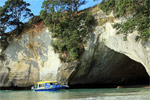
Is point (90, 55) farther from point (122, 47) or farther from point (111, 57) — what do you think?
point (122, 47)

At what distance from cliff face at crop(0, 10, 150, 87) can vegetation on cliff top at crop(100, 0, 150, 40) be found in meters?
1.09

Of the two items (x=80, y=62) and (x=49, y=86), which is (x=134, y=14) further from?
(x=49, y=86)

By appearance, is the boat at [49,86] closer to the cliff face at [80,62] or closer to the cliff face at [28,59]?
the cliff face at [80,62]

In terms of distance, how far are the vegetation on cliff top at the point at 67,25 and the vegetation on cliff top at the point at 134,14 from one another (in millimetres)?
5085

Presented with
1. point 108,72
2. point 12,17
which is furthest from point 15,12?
point 108,72

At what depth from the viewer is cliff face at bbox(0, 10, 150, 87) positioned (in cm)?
2264

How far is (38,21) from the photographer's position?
3128cm

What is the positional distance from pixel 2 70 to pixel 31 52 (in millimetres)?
5580

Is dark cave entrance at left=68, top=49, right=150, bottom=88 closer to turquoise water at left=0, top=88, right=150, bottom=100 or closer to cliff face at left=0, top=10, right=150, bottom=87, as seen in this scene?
cliff face at left=0, top=10, right=150, bottom=87

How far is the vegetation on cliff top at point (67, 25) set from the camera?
2406 centimetres

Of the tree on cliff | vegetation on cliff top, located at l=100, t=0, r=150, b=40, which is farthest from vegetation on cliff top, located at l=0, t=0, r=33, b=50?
vegetation on cliff top, located at l=100, t=0, r=150, b=40

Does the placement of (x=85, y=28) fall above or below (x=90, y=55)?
above

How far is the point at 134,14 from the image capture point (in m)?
18.9

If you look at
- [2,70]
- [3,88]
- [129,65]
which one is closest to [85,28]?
[129,65]
